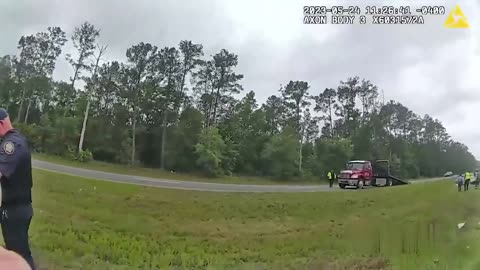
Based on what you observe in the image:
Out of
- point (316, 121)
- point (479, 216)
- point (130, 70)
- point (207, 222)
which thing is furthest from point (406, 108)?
point (130, 70)

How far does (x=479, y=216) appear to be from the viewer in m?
3.74

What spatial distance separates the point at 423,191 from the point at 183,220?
1.92 meters

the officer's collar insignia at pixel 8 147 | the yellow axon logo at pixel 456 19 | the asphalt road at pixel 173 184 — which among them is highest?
the yellow axon logo at pixel 456 19

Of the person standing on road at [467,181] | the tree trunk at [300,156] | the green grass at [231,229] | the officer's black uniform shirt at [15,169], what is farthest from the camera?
the person standing on road at [467,181]

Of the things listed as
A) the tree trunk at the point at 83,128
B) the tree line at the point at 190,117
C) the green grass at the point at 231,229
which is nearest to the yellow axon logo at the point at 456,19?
the tree line at the point at 190,117

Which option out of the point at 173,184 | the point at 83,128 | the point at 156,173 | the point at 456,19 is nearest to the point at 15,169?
the point at 83,128

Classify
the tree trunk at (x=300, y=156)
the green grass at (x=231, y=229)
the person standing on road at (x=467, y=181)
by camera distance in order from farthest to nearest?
the person standing on road at (x=467, y=181), the tree trunk at (x=300, y=156), the green grass at (x=231, y=229)

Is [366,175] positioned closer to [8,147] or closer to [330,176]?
[330,176]

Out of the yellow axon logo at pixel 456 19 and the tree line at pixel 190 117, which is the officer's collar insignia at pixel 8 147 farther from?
the yellow axon logo at pixel 456 19

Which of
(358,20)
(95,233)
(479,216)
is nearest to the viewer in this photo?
(95,233)

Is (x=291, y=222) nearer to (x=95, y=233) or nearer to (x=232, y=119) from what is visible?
(x=232, y=119)

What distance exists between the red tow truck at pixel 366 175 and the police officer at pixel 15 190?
7.61 feet

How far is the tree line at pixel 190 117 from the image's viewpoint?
3305 millimetres

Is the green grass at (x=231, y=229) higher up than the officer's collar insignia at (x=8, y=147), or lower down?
lower down
